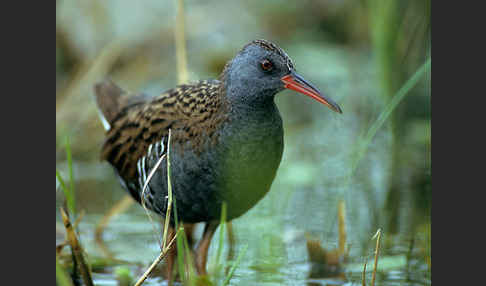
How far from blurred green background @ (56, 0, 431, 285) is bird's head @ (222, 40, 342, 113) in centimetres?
51

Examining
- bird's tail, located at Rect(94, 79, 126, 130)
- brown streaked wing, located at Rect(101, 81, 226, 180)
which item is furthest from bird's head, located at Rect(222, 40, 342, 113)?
→ bird's tail, located at Rect(94, 79, 126, 130)

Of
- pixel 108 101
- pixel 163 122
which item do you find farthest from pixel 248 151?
pixel 108 101

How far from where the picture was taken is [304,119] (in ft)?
22.3

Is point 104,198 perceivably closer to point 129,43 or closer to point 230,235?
point 230,235

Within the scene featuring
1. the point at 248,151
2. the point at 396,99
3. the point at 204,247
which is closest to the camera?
the point at 248,151

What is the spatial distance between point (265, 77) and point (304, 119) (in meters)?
3.27

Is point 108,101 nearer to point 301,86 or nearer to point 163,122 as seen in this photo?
point 163,122

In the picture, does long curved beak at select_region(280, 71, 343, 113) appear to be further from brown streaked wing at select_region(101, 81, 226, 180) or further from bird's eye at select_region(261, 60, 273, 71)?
brown streaked wing at select_region(101, 81, 226, 180)

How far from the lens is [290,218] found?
505 centimetres

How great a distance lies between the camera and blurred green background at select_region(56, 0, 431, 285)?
14.5ft

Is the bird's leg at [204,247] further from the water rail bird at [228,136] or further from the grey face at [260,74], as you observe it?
the grey face at [260,74]

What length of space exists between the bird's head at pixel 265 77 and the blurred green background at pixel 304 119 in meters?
0.51

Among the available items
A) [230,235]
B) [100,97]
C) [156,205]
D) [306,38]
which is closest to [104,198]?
[100,97]

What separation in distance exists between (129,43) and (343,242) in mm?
3711
